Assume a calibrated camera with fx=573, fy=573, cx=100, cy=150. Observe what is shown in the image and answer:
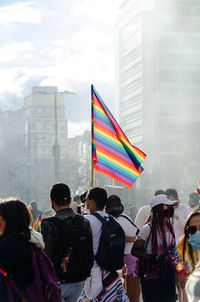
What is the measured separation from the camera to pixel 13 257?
3.32 meters

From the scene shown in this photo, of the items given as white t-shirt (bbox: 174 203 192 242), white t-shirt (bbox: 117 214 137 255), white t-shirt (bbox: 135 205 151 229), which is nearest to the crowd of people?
white t-shirt (bbox: 117 214 137 255)

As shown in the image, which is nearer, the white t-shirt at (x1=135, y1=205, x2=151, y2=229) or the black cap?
the black cap

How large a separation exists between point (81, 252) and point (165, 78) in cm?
10159

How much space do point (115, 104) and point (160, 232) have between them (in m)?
125

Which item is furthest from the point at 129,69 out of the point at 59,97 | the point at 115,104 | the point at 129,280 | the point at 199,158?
the point at 129,280

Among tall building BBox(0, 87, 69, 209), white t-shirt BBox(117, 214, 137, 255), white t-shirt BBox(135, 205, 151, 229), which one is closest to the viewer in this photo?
white t-shirt BBox(117, 214, 137, 255)

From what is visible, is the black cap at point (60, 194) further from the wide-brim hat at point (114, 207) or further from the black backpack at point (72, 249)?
the wide-brim hat at point (114, 207)

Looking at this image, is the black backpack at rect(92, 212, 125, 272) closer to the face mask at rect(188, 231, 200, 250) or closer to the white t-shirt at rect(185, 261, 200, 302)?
the face mask at rect(188, 231, 200, 250)

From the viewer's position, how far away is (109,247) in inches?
199

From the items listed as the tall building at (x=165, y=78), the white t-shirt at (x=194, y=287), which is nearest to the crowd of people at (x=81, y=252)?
the white t-shirt at (x=194, y=287)

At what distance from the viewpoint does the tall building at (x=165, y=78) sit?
102 m

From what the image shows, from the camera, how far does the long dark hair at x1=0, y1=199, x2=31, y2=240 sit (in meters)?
3.44

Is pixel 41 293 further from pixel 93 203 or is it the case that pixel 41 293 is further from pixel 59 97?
pixel 59 97

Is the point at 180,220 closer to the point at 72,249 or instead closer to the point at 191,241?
the point at 72,249
